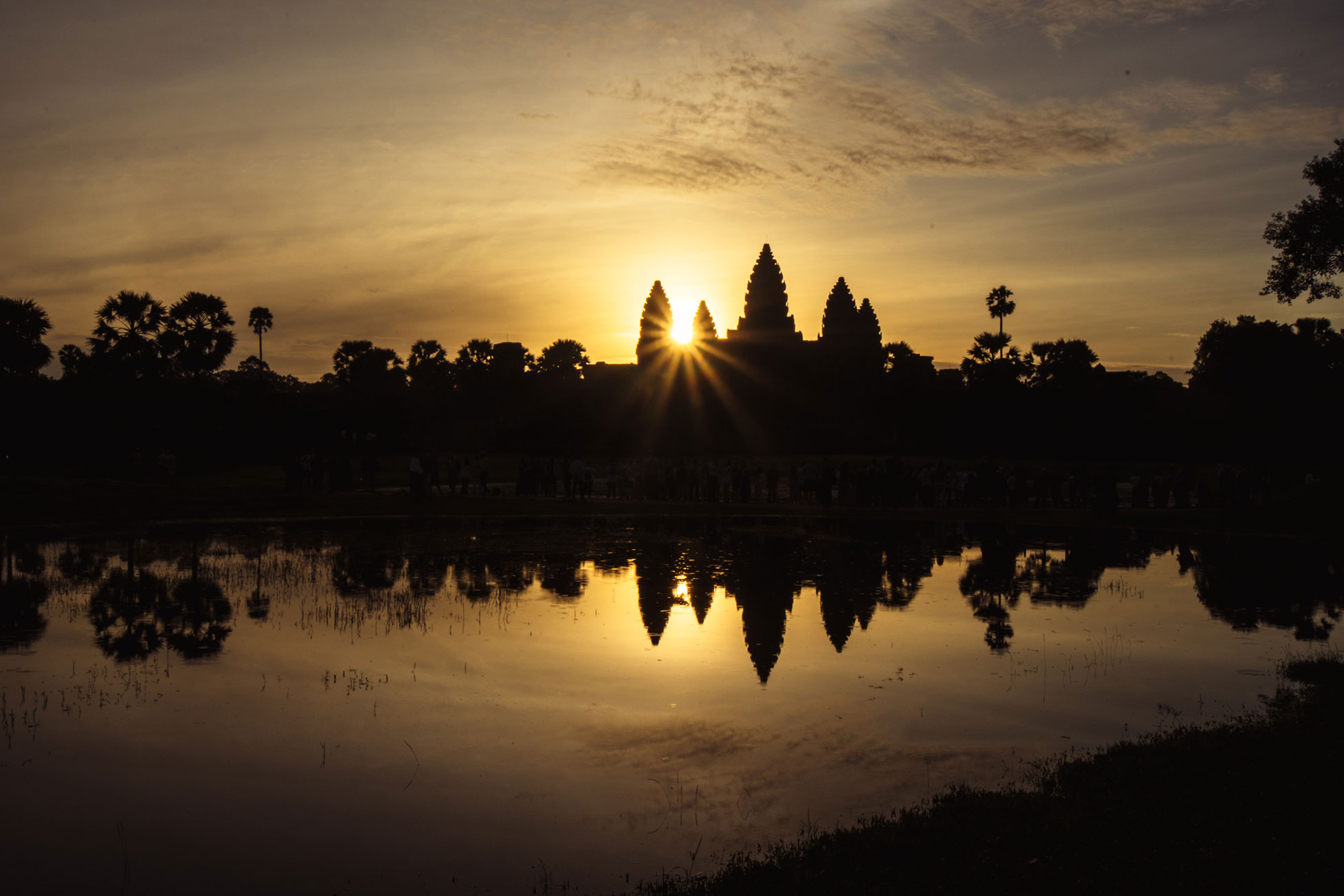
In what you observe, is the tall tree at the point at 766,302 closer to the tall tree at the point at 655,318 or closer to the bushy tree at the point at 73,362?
the tall tree at the point at 655,318

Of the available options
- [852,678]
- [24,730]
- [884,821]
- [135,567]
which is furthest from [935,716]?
[135,567]

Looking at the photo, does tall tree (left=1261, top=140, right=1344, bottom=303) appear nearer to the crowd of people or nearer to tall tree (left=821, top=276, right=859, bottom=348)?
the crowd of people

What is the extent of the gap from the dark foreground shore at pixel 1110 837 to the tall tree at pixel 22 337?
154 feet

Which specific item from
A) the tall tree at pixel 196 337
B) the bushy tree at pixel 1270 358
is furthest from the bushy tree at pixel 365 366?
the bushy tree at pixel 1270 358

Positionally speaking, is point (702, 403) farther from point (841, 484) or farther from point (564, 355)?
point (564, 355)

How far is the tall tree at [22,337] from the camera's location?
138 ft

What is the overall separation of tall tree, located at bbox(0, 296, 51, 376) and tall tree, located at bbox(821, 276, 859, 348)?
6776 cm

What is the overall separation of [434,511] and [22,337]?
26214 mm

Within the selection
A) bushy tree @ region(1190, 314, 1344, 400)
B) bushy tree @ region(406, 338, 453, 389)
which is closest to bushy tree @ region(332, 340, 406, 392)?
bushy tree @ region(406, 338, 453, 389)

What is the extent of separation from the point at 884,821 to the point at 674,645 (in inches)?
239

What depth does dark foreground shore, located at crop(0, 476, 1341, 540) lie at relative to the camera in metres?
26.4

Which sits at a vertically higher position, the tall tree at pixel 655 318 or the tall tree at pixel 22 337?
the tall tree at pixel 655 318

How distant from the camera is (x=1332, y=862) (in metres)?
5.28

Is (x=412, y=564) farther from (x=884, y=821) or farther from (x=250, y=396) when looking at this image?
(x=250, y=396)
